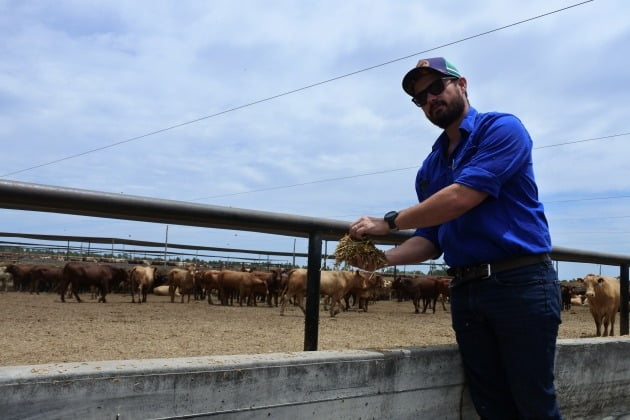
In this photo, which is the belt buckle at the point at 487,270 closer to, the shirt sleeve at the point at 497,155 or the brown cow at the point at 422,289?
the shirt sleeve at the point at 497,155

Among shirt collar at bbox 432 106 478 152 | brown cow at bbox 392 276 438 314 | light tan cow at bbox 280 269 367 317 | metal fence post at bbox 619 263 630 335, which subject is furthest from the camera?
brown cow at bbox 392 276 438 314

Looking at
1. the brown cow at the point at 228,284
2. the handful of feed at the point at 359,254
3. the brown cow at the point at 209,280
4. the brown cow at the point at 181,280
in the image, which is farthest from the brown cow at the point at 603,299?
the brown cow at the point at 181,280

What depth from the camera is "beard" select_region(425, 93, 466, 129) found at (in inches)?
99.5

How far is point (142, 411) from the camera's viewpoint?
2.00 m

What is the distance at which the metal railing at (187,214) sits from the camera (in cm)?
222

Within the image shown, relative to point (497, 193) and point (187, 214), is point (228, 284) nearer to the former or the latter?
point (187, 214)

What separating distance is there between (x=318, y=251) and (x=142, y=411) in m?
1.28

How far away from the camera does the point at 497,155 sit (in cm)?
226

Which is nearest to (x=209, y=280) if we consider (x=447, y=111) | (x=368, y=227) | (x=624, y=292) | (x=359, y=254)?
(x=624, y=292)

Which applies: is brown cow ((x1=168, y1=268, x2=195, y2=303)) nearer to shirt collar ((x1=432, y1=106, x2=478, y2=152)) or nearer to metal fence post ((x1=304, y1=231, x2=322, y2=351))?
metal fence post ((x1=304, y1=231, x2=322, y2=351))

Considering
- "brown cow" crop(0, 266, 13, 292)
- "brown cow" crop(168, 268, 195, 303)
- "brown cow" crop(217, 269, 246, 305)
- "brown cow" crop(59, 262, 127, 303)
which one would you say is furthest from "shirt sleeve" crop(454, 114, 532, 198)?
"brown cow" crop(0, 266, 13, 292)

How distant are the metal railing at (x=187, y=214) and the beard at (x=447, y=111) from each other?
2.64 feet

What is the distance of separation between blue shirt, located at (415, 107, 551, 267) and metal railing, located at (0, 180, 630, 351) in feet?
2.56

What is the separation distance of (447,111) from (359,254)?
78 centimetres
